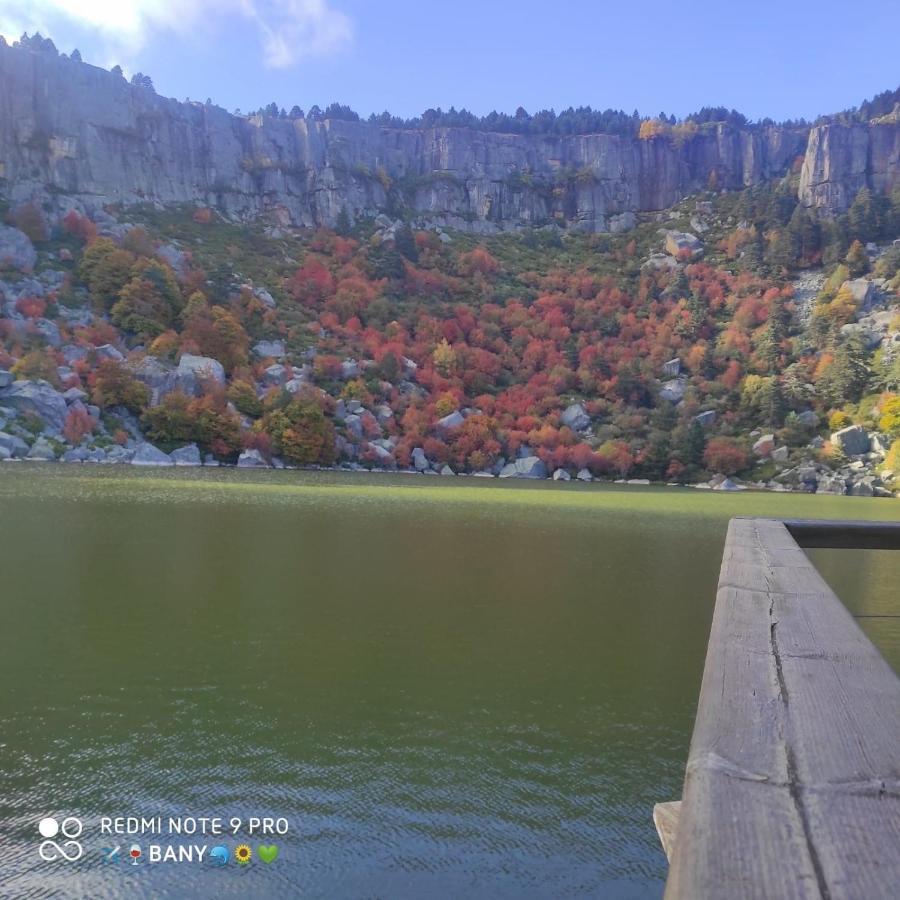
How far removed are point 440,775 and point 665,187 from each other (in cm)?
14706

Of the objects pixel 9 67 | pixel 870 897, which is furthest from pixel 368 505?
pixel 9 67

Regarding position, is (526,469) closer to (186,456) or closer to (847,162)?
(186,456)

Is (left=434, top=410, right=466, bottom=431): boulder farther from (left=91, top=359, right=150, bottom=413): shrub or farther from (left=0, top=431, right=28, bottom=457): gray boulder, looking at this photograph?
(left=0, top=431, right=28, bottom=457): gray boulder

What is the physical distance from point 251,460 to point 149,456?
830 cm

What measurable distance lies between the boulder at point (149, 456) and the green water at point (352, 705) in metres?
35.0

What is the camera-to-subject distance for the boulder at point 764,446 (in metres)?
68.8

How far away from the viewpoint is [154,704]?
886cm

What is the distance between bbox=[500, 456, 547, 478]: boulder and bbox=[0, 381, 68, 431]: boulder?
123ft

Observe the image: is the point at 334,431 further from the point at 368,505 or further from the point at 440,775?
the point at 440,775

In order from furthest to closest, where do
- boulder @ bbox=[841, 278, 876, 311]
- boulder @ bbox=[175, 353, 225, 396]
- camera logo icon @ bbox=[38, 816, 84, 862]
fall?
1. boulder @ bbox=[841, 278, 876, 311]
2. boulder @ bbox=[175, 353, 225, 396]
3. camera logo icon @ bbox=[38, 816, 84, 862]

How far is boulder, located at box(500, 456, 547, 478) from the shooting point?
68.0 m

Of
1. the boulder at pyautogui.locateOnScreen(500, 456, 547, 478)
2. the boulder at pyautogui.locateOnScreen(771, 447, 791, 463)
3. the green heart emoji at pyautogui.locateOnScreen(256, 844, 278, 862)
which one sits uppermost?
the boulder at pyautogui.locateOnScreen(771, 447, 791, 463)

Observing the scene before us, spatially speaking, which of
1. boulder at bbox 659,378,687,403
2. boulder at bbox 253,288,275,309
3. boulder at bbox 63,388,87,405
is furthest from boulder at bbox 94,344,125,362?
boulder at bbox 659,378,687,403

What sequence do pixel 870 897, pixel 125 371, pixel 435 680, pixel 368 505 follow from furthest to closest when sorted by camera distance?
pixel 125 371, pixel 368 505, pixel 435 680, pixel 870 897
